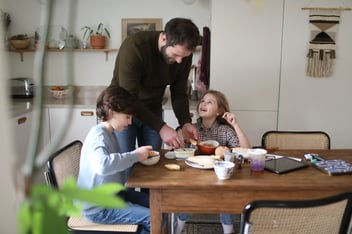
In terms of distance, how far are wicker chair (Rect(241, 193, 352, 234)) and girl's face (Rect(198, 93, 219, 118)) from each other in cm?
108

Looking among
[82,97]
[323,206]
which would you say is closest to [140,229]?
[323,206]

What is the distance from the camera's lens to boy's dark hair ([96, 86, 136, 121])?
1727 mm

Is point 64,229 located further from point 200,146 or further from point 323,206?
point 200,146

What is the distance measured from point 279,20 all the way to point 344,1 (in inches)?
21.0

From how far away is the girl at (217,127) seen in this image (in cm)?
216

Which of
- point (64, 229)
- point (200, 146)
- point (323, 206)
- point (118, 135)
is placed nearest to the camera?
point (64, 229)

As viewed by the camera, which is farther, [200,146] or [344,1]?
[344,1]

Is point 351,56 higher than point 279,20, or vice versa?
point 279,20

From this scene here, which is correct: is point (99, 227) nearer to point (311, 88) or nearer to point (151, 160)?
point (151, 160)

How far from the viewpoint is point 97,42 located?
11.8 ft

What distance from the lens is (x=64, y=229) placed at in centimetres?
34

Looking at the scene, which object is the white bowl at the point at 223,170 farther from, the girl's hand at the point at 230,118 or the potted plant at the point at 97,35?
the potted plant at the point at 97,35

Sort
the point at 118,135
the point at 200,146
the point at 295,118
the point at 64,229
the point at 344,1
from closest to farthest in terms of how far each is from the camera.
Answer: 1. the point at 64,229
2. the point at 200,146
3. the point at 118,135
4. the point at 344,1
5. the point at 295,118

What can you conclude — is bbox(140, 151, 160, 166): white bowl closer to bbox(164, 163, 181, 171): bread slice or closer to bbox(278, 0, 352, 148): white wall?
bbox(164, 163, 181, 171): bread slice
